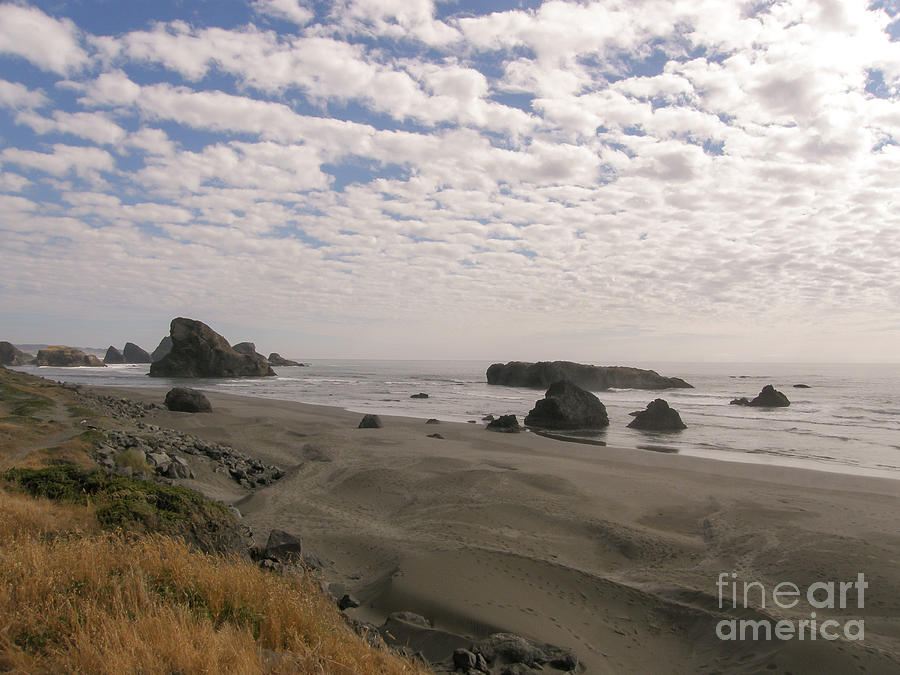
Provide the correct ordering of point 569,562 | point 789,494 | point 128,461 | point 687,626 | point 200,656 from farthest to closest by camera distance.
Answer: point 789,494 < point 128,461 < point 569,562 < point 687,626 < point 200,656

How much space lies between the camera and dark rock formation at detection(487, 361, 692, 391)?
253ft

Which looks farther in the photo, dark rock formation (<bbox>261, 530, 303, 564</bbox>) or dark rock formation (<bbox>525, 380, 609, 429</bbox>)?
dark rock formation (<bbox>525, 380, 609, 429</bbox>)

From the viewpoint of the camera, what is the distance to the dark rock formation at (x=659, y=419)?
28906mm

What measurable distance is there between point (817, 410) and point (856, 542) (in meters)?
37.6

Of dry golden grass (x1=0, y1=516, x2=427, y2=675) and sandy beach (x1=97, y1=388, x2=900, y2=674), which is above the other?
dry golden grass (x1=0, y1=516, x2=427, y2=675)

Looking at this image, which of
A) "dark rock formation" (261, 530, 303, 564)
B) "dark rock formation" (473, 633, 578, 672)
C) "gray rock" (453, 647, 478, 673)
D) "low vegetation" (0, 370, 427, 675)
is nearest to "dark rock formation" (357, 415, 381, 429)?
"dark rock formation" (261, 530, 303, 564)

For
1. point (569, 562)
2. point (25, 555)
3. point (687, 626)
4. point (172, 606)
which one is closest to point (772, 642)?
point (687, 626)

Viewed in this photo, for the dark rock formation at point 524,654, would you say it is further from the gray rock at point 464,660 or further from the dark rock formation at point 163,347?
the dark rock formation at point 163,347

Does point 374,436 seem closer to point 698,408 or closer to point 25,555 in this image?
point 25,555

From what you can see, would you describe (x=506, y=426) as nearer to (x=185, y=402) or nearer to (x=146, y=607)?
(x=185, y=402)

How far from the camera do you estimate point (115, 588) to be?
15.1 feet

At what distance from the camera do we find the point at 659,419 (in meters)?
29.3

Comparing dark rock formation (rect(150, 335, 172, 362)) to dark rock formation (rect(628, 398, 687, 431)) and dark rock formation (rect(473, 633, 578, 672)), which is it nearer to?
dark rock formation (rect(628, 398, 687, 431))

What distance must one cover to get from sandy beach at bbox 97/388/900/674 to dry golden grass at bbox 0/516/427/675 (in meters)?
2.16
